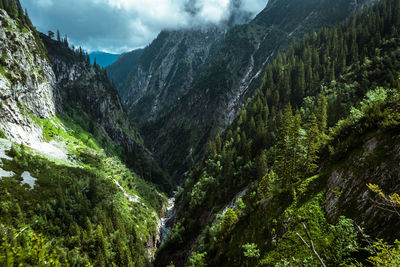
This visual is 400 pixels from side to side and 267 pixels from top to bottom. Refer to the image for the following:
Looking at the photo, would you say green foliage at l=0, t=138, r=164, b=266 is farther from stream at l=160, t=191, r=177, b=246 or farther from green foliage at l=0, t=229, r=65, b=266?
green foliage at l=0, t=229, r=65, b=266

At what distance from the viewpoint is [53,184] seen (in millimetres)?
71688

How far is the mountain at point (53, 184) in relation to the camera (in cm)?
5284

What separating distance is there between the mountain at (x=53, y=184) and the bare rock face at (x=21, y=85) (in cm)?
53

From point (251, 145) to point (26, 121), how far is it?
114m

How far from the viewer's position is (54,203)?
62.1 meters

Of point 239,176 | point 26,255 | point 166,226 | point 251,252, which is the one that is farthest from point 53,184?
point 251,252

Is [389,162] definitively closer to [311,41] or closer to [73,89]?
[311,41]

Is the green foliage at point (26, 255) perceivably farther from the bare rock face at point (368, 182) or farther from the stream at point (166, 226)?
the stream at point (166, 226)

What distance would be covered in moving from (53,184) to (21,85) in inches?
2650

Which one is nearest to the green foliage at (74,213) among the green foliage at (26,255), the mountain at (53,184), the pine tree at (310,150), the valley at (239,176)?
the mountain at (53,184)

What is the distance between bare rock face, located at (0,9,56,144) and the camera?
89.5 meters

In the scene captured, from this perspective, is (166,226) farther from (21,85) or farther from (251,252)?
(21,85)

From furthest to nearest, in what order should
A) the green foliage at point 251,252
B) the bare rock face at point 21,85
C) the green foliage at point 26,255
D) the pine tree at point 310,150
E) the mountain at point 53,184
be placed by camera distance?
the bare rock face at point 21,85, the mountain at point 53,184, the pine tree at point 310,150, the green foliage at point 251,252, the green foliage at point 26,255

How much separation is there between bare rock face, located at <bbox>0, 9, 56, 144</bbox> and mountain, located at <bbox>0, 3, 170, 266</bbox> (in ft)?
1.72
